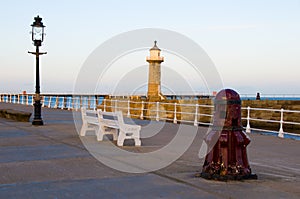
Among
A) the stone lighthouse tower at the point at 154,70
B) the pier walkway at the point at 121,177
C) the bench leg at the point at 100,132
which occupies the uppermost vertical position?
the stone lighthouse tower at the point at 154,70

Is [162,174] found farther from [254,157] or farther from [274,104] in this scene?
[274,104]

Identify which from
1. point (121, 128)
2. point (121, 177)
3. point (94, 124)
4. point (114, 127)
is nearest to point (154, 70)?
point (94, 124)

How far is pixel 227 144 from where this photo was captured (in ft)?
22.3

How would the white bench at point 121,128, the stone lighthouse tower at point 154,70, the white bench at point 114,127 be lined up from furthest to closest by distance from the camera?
the stone lighthouse tower at point 154,70 → the white bench at point 114,127 → the white bench at point 121,128

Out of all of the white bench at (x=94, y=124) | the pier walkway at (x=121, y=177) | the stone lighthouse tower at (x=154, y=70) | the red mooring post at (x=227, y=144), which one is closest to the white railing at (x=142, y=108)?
the white bench at (x=94, y=124)

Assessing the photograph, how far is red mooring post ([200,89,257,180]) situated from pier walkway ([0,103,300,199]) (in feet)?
0.62

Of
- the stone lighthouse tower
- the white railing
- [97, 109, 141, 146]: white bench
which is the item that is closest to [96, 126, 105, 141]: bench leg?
[97, 109, 141, 146]: white bench

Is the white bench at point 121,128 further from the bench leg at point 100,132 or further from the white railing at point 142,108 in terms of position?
the white railing at point 142,108

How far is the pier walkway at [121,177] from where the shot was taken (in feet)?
19.2

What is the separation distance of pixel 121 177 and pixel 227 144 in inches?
67.4

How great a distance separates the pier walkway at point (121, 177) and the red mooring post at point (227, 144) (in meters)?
0.19

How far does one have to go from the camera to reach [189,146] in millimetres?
11117

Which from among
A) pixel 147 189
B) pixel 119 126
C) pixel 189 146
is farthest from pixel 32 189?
pixel 189 146

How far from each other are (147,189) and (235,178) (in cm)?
144
